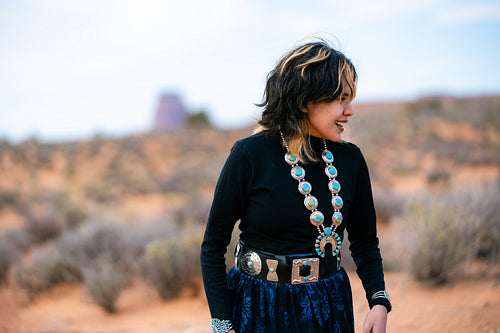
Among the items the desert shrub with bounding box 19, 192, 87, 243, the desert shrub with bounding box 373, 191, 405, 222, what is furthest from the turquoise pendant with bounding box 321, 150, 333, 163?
the desert shrub with bounding box 19, 192, 87, 243

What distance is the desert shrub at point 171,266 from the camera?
17.1 ft

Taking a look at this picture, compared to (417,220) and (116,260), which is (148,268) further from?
(417,220)

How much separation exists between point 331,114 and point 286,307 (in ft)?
2.55

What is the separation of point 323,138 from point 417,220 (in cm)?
393

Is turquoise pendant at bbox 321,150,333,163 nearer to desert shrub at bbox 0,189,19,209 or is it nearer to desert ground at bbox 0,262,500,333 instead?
desert ground at bbox 0,262,500,333

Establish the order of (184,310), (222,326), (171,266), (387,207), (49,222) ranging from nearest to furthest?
(222,326)
(184,310)
(171,266)
(49,222)
(387,207)

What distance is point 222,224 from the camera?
1513 millimetres

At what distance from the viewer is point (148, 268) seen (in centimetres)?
538

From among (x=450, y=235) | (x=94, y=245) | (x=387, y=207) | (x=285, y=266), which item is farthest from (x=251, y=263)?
(x=387, y=207)

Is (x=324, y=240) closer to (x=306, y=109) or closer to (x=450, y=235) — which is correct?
(x=306, y=109)

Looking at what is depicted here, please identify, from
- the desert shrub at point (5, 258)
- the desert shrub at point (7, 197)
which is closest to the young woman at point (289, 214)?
the desert shrub at point (5, 258)

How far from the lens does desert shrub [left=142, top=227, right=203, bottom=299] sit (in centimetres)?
521

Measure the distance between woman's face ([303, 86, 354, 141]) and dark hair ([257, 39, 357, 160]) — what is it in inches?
1.2

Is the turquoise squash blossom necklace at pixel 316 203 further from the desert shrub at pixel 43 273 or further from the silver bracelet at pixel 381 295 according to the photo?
the desert shrub at pixel 43 273
